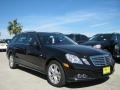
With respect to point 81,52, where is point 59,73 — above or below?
below

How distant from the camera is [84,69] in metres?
5.73

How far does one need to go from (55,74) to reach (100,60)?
52.2 inches

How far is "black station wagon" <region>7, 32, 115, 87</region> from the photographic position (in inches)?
227

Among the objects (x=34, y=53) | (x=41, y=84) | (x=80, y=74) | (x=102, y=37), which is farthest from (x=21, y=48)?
(x=102, y=37)

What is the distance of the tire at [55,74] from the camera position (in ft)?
19.6

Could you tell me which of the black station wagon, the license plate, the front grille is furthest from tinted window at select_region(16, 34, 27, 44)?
the license plate

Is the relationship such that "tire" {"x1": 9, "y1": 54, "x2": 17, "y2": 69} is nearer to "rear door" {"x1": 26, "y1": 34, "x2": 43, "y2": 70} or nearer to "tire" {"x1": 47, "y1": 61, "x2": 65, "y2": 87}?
"rear door" {"x1": 26, "y1": 34, "x2": 43, "y2": 70}

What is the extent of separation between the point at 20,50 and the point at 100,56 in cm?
343

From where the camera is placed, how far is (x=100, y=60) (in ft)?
20.0

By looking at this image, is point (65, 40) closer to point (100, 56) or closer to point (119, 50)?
point (100, 56)

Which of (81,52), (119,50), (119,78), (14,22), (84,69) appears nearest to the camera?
(84,69)

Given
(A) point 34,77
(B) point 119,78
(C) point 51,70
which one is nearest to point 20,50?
(A) point 34,77

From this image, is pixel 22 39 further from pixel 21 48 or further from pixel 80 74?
pixel 80 74

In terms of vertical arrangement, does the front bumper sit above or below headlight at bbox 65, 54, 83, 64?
below
